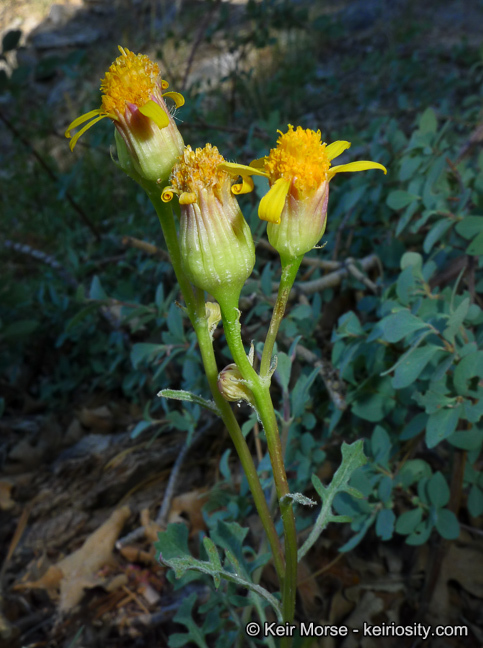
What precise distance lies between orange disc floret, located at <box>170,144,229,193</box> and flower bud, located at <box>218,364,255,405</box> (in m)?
0.33

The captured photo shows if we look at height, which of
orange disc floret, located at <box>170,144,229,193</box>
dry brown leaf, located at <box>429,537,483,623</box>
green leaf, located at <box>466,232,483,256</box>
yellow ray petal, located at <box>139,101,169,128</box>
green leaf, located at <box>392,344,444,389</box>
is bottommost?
dry brown leaf, located at <box>429,537,483,623</box>

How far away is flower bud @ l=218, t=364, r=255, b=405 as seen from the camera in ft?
3.02

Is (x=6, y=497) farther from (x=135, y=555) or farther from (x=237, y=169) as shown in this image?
(x=237, y=169)

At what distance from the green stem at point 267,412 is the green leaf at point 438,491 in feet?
1.75

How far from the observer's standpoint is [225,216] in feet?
2.90

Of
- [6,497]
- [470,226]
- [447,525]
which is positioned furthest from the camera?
[6,497]

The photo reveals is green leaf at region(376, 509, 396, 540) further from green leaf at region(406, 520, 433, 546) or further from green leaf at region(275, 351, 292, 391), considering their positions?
green leaf at region(275, 351, 292, 391)

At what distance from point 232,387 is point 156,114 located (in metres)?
0.51

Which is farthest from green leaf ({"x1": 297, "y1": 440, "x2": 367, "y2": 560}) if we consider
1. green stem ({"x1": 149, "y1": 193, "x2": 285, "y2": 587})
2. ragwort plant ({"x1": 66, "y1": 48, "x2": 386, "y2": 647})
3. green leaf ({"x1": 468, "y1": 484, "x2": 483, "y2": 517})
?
green leaf ({"x1": 468, "y1": 484, "x2": 483, "y2": 517})

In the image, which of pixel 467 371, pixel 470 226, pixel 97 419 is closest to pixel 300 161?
pixel 467 371

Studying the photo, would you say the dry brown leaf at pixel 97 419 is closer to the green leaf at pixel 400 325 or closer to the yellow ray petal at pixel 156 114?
the green leaf at pixel 400 325

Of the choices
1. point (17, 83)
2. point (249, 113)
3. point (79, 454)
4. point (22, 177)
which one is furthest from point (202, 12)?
point (79, 454)

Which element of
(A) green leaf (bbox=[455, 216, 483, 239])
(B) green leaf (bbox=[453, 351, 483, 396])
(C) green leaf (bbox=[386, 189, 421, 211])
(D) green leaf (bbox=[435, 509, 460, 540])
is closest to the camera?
(B) green leaf (bbox=[453, 351, 483, 396])

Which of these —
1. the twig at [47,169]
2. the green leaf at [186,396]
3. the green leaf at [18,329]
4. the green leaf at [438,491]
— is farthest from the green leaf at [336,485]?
the twig at [47,169]
